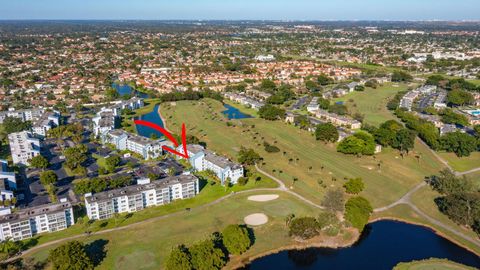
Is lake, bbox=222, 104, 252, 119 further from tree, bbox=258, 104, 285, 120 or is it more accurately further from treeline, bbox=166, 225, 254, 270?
treeline, bbox=166, 225, 254, 270

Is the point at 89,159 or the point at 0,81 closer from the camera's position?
the point at 89,159

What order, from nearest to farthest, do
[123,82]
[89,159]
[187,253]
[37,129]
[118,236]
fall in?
1. [187,253]
2. [118,236]
3. [89,159]
4. [37,129]
5. [123,82]

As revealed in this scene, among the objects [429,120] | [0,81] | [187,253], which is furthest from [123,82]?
[187,253]

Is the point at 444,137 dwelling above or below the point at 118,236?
above

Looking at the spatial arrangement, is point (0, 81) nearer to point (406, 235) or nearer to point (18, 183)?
point (18, 183)

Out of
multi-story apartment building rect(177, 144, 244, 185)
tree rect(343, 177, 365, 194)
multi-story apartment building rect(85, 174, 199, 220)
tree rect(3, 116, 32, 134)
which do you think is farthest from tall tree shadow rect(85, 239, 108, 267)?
tree rect(3, 116, 32, 134)

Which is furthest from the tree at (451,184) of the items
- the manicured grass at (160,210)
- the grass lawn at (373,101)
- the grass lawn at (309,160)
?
the grass lawn at (373,101)

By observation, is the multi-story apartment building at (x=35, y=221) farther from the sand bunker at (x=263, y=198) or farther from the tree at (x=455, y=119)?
the tree at (x=455, y=119)

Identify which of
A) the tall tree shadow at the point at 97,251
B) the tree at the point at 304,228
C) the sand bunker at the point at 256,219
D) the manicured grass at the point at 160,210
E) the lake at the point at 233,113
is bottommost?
the tall tree shadow at the point at 97,251

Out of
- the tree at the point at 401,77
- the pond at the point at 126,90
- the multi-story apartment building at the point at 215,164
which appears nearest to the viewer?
the multi-story apartment building at the point at 215,164
